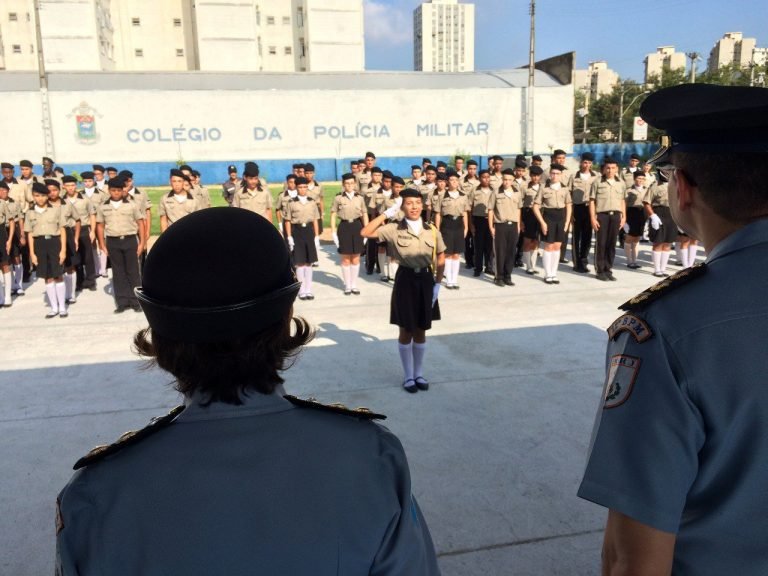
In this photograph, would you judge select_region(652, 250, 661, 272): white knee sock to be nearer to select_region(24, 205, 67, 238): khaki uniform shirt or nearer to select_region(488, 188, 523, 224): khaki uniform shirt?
select_region(488, 188, 523, 224): khaki uniform shirt

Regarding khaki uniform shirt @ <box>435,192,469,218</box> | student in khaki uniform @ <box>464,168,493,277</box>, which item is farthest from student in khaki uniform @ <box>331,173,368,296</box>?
student in khaki uniform @ <box>464,168,493,277</box>

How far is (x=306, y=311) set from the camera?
332 inches

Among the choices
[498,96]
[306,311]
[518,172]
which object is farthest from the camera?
[498,96]

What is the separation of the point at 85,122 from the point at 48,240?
2432 cm

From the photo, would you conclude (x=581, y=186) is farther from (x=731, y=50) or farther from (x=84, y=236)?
(x=731, y=50)

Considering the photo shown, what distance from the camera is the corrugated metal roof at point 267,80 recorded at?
30.8m

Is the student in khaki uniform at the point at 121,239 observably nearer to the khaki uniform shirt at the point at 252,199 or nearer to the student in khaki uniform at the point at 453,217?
the khaki uniform shirt at the point at 252,199

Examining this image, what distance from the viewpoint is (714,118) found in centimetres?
136

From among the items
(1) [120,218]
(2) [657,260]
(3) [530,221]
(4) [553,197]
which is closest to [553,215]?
(4) [553,197]

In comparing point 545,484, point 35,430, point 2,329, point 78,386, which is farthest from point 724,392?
point 2,329

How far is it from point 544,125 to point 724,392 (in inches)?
1371

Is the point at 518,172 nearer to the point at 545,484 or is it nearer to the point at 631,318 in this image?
the point at 545,484

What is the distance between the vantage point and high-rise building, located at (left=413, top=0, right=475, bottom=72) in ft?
433

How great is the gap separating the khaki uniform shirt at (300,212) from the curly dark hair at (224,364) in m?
8.06
